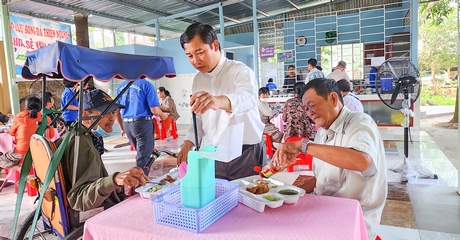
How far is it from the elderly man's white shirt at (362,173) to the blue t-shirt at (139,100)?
255cm

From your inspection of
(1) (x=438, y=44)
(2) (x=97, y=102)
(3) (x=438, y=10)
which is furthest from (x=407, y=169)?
(1) (x=438, y=44)

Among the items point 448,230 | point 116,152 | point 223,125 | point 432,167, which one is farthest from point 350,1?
point 223,125

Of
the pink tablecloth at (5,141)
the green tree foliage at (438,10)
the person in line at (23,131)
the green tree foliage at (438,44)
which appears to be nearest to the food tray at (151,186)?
the person in line at (23,131)

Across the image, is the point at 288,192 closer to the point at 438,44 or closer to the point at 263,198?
the point at 263,198

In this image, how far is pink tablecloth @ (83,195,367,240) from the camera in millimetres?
1088

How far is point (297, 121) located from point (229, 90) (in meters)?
2.41

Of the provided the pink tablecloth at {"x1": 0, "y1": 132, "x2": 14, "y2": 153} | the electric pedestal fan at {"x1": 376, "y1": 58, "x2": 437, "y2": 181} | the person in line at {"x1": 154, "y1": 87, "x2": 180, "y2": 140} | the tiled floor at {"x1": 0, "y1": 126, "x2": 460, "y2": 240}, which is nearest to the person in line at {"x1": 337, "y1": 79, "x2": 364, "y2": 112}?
the electric pedestal fan at {"x1": 376, "y1": 58, "x2": 437, "y2": 181}

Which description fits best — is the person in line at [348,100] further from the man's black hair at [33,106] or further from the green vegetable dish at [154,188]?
the man's black hair at [33,106]

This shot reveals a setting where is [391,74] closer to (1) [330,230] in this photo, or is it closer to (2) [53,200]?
(1) [330,230]

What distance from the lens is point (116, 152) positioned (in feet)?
21.7

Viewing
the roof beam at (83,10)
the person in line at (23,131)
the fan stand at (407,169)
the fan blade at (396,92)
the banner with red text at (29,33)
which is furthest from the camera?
the banner with red text at (29,33)

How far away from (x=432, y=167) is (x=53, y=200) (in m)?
4.73

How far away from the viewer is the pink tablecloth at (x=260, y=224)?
109cm

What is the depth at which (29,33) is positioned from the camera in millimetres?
8562
